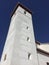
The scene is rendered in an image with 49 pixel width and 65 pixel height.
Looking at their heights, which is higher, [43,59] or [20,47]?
[20,47]

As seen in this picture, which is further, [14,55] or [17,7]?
[17,7]

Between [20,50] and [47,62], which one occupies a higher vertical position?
[20,50]

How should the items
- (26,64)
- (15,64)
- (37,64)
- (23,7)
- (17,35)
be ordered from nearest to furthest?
(15,64) < (26,64) < (37,64) < (17,35) < (23,7)

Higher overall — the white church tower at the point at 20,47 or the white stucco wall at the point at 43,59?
the white church tower at the point at 20,47

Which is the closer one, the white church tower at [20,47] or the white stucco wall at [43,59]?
the white church tower at [20,47]

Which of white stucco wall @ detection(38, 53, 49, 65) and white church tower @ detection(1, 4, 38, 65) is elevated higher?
white church tower @ detection(1, 4, 38, 65)

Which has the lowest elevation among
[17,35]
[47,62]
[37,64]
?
[47,62]

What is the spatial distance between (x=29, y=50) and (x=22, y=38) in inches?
66.4

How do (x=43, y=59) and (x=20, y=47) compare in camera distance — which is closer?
(x=20, y=47)

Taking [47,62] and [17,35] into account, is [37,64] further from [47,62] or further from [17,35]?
[17,35]

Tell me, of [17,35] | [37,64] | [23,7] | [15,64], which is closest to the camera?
[15,64]

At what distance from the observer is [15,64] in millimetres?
10664

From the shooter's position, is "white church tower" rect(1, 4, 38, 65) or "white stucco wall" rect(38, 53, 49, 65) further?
"white stucco wall" rect(38, 53, 49, 65)

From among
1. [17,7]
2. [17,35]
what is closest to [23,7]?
[17,7]
